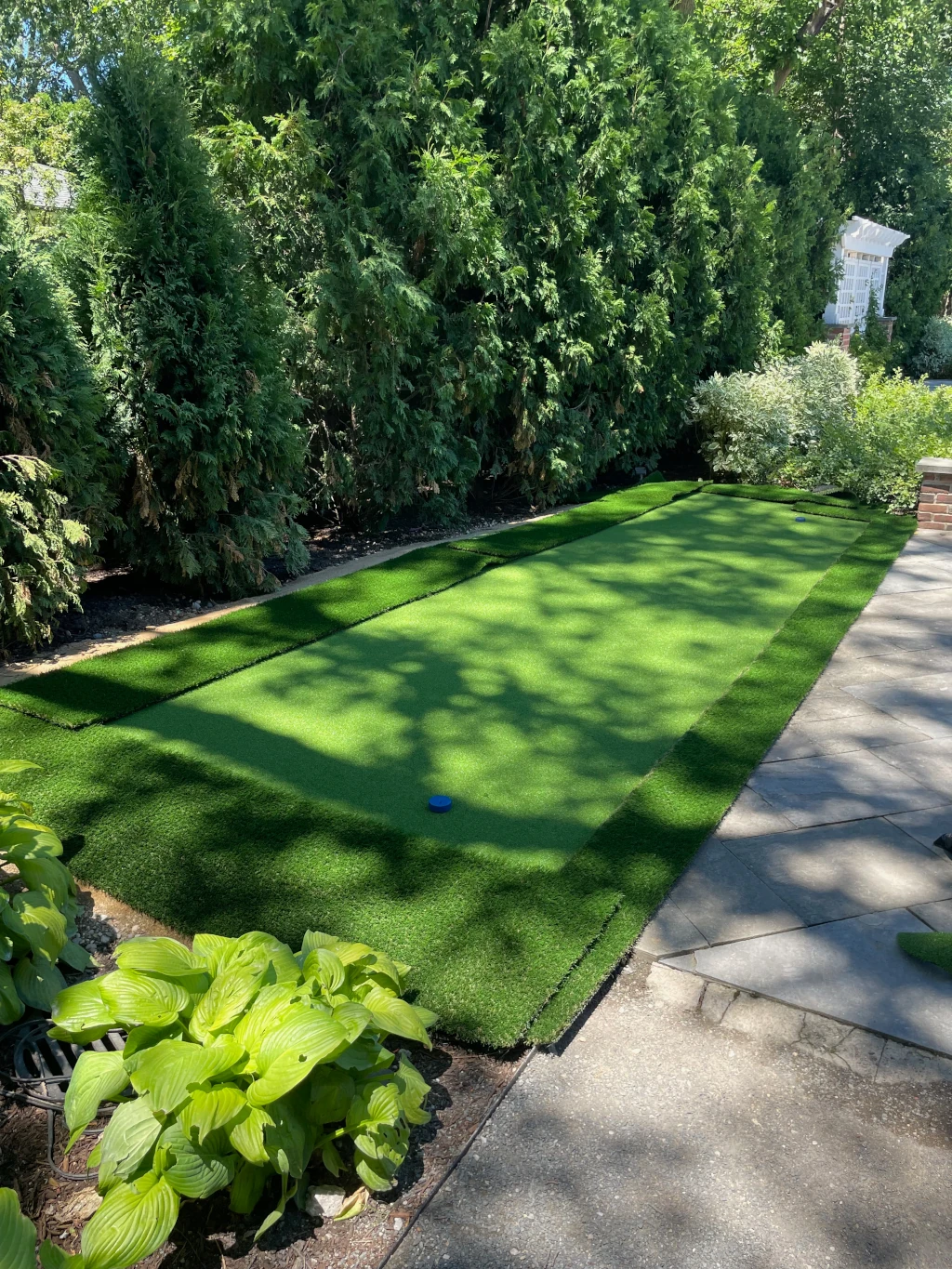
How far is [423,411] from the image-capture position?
29.8 feet

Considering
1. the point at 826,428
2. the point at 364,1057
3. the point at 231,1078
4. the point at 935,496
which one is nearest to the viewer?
the point at 231,1078

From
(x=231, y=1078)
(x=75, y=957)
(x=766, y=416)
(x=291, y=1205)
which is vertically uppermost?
(x=766, y=416)

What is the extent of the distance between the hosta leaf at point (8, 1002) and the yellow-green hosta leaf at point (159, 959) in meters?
0.46

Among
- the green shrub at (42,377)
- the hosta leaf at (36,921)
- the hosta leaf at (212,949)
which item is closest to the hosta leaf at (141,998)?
the hosta leaf at (212,949)

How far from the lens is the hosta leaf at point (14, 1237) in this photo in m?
1.77

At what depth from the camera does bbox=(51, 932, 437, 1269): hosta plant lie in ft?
6.96

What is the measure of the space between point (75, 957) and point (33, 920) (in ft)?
0.87

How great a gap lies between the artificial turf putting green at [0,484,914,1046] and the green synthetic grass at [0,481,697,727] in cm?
4

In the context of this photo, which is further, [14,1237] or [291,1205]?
[291,1205]

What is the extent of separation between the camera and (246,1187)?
2217 mm

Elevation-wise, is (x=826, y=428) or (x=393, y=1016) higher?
(x=826, y=428)

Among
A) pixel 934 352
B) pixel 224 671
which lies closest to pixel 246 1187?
pixel 224 671

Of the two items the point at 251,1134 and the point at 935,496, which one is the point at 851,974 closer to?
the point at 251,1134

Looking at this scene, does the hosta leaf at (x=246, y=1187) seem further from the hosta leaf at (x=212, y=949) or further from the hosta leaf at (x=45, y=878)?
the hosta leaf at (x=45, y=878)
